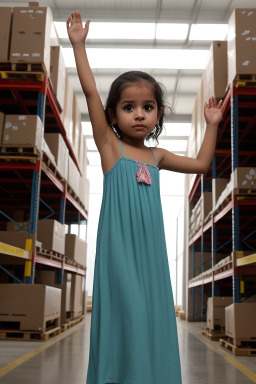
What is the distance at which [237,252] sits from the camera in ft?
19.3

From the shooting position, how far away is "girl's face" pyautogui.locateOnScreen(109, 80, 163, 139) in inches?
82.2

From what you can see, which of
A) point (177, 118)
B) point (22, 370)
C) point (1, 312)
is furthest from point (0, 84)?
point (177, 118)

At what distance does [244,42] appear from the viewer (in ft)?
19.9

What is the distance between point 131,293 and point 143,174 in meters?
0.55

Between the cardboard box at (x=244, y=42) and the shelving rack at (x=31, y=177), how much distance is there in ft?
8.92

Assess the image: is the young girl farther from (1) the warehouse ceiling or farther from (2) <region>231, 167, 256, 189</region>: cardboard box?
(1) the warehouse ceiling

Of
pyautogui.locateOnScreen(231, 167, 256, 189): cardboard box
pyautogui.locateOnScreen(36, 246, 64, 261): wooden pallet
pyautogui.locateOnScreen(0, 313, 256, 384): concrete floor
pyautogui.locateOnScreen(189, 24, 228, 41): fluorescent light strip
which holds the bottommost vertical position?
pyautogui.locateOnScreen(0, 313, 256, 384): concrete floor

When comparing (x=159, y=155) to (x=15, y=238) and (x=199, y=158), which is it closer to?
(x=199, y=158)

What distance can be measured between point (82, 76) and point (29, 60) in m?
4.66

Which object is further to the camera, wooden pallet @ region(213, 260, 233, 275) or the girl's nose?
wooden pallet @ region(213, 260, 233, 275)

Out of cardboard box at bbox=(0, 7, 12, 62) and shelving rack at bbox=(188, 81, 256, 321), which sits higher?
cardboard box at bbox=(0, 7, 12, 62)

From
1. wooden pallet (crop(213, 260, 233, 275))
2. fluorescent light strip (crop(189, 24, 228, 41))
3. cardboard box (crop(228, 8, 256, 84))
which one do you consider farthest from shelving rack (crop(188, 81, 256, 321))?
fluorescent light strip (crop(189, 24, 228, 41))

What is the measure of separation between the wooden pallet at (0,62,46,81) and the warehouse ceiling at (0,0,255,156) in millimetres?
2779

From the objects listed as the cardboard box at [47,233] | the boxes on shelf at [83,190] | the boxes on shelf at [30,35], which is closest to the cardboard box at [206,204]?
the boxes on shelf at [83,190]
